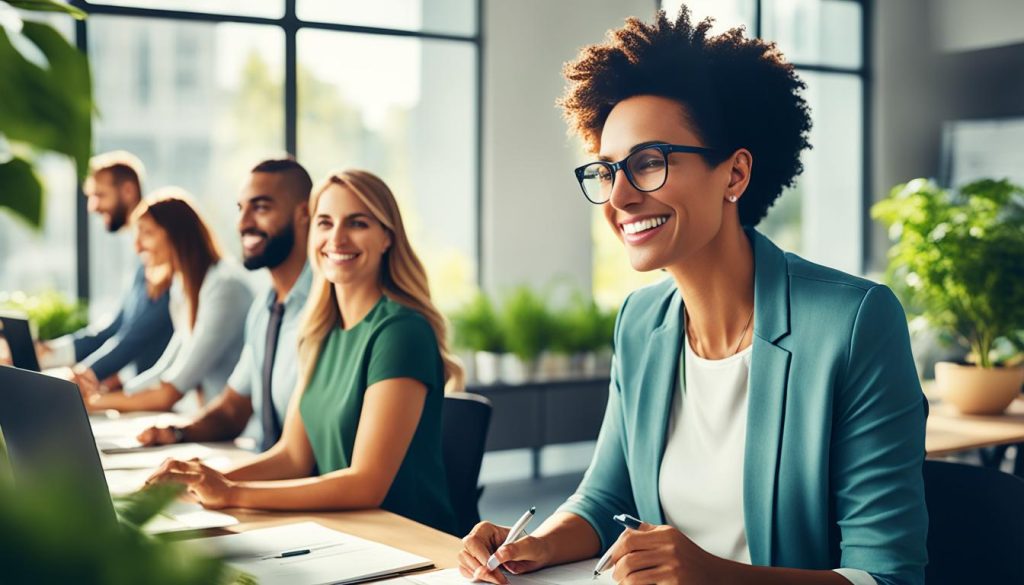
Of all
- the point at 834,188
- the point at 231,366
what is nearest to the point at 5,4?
the point at 231,366

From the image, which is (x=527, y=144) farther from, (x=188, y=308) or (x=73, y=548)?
(x=73, y=548)

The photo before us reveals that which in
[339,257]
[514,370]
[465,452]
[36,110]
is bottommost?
[514,370]

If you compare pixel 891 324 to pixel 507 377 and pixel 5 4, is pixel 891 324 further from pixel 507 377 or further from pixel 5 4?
pixel 507 377

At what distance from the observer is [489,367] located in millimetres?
5996

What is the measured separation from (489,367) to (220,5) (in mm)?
2445

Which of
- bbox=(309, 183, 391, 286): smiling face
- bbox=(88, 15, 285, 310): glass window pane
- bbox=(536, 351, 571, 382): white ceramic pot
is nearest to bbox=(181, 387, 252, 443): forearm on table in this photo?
bbox=(309, 183, 391, 286): smiling face

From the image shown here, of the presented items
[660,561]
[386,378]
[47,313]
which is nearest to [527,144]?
[47,313]

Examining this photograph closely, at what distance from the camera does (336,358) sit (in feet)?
8.23

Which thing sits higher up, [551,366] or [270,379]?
[270,379]

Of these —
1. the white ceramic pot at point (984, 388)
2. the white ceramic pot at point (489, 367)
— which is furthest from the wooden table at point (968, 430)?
the white ceramic pot at point (489, 367)

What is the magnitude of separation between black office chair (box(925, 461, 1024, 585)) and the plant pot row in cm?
411

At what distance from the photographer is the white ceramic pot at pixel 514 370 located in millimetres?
5910

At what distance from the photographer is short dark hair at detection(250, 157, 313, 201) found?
3229 millimetres

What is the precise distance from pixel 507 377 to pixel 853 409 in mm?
4505
